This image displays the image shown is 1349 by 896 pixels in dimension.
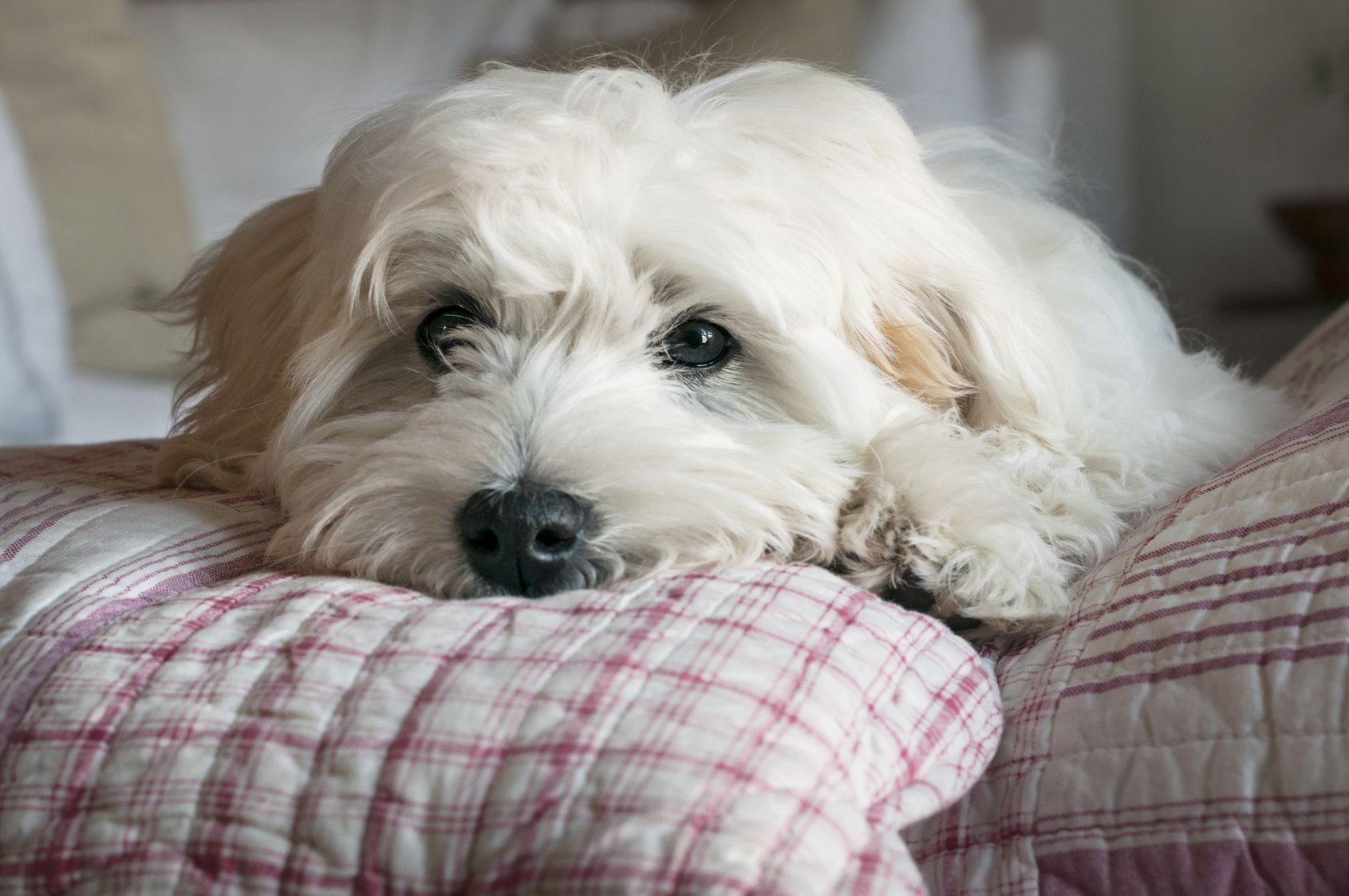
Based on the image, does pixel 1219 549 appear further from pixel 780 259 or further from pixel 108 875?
pixel 108 875

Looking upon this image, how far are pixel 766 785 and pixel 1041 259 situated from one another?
1017 mm

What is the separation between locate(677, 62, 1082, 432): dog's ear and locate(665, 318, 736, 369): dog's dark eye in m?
0.13

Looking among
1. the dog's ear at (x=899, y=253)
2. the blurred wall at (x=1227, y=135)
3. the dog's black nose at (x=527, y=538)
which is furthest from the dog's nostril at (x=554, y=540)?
the blurred wall at (x=1227, y=135)

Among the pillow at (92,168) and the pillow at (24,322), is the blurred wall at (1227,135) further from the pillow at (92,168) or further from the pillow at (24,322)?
the pillow at (24,322)

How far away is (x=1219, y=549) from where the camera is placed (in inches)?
40.4

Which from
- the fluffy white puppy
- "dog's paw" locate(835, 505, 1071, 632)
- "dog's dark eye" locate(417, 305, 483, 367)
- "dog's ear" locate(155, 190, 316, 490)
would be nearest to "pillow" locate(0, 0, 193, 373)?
"dog's ear" locate(155, 190, 316, 490)

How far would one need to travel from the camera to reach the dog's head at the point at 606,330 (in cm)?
111

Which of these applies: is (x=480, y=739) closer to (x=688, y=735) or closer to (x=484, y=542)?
(x=688, y=735)

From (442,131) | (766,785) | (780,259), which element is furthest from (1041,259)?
(766,785)

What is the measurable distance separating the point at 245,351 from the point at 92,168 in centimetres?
193

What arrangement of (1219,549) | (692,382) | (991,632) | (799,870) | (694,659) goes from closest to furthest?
(799,870) < (694,659) < (1219,549) < (991,632) < (692,382)

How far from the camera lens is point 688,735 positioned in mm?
794

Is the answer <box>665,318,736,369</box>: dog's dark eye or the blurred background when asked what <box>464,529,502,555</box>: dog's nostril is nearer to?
<box>665,318,736,369</box>: dog's dark eye

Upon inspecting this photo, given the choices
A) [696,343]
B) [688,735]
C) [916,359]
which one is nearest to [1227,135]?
[916,359]
